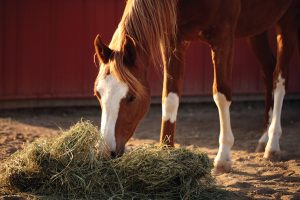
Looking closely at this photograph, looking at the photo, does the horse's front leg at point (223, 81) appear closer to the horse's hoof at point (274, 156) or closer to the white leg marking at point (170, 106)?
the white leg marking at point (170, 106)

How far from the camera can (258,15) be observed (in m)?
5.39

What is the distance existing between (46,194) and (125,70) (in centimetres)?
93

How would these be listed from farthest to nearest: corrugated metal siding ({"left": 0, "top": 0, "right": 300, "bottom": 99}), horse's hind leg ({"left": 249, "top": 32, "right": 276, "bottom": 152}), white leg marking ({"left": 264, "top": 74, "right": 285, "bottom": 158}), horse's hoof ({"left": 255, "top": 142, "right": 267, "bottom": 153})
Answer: corrugated metal siding ({"left": 0, "top": 0, "right": 300, "bottom": 99}) < horse's hind leg ({"left": 249, "top": 32, "right": 276, "bottom": 152}) < horse's hoof ({"left": 255, "top": 142, "right": 267, "bottom": 153}) < white leg marking ({"left": 264, "top": 74, "right": 285, "bottom": 158})

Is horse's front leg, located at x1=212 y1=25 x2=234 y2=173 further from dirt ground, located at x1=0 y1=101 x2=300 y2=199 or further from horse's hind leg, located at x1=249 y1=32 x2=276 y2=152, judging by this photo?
horse's hind leg, located at x1=249 y1=32 x2=276 y2=152

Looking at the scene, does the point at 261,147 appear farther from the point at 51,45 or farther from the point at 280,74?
the point at 51,45

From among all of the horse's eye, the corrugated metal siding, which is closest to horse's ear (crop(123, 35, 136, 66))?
the horse's eye

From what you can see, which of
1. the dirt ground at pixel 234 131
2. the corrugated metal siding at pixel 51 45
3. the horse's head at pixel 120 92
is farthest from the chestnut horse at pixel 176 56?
the corrugated metal siding at pixel 51 45

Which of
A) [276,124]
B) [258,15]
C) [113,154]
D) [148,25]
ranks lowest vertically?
[276,124]

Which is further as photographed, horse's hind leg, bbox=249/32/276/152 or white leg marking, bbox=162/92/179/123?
horse's hind leg, bbox=249/32/276/152

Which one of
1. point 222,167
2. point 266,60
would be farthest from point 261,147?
point 222,167

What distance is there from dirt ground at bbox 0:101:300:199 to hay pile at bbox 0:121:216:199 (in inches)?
19.9

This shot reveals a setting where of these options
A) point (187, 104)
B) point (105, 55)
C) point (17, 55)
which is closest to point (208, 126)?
point (187, 104)

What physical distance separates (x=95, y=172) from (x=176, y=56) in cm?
139

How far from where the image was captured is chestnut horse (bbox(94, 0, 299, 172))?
12.4 ft
